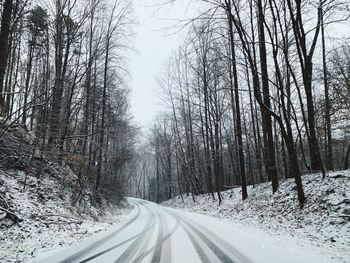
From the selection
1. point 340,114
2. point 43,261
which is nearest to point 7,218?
point 43,261

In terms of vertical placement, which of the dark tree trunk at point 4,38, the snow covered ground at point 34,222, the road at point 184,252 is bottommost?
the road at point 184,252

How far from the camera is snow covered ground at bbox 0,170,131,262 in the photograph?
6.08 m

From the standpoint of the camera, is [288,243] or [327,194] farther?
[327,194]

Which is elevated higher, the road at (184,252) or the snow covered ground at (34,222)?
the snow covered ground at (34,222)

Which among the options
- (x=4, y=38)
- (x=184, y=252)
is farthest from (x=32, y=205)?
(x=184, y=252)

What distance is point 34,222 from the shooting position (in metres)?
7.82

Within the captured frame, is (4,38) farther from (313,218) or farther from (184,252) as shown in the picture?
(313,218)

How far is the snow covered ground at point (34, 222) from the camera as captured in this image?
20.0ft

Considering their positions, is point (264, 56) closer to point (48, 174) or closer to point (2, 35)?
point (2, 35)

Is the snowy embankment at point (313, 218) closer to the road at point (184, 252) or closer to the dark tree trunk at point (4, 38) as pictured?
the road at point (184, 252)

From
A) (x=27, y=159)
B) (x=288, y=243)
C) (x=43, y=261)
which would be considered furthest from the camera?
(x=27, y=159)

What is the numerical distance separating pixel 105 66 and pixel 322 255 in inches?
715

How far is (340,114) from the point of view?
11758mm

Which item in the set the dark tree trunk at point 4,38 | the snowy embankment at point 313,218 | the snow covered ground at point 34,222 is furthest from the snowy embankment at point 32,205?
the snowy embankment at point 313,218
